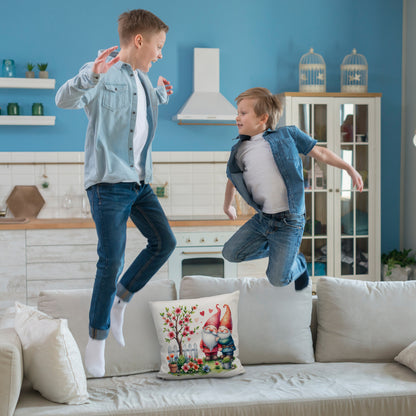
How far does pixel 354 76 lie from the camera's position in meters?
5.55

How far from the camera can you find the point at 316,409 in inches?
106

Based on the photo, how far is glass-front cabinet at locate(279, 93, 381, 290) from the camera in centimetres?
536

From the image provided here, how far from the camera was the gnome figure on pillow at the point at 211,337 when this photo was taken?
9.70 ft

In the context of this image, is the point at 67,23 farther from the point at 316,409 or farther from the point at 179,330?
the point at 316,409

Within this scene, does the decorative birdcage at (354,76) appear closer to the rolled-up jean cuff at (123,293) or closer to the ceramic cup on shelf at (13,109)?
the ceramic cup on shelf at (13,109)

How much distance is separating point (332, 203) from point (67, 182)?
2.57 meters

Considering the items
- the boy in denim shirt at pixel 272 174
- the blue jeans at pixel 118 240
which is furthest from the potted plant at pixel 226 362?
the blue jeans at pixel 118 240

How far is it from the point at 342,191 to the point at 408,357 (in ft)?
8.69

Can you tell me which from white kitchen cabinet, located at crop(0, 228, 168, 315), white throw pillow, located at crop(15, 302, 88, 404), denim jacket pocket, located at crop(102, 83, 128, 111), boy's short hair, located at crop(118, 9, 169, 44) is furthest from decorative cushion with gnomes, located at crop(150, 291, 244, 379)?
white kitchen cabinet, located at crop(0, 228, 168, 315)

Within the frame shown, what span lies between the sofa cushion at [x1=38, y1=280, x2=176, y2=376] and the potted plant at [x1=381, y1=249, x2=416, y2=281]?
10.5ft

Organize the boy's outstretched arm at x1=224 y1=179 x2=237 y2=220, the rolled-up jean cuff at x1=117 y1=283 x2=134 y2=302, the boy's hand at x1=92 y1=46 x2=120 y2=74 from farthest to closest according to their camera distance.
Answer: the boy's outstretched arm at x1=224 y1=179 x2=237 y2=220, the rolled-up jean cuff at x1=117 y1=283 x2=134 y2=302, the boy's hand at x1=92 y1=46 x2=120 y2=74

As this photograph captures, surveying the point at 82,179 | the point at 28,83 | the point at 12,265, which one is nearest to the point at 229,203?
the point at 12,265

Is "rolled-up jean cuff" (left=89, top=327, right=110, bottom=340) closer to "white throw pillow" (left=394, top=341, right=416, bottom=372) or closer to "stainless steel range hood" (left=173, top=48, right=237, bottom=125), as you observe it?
"white throw pillow" (left=394, top=341, right=416, bottom=372)

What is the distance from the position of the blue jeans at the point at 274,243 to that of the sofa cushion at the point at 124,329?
93cm
